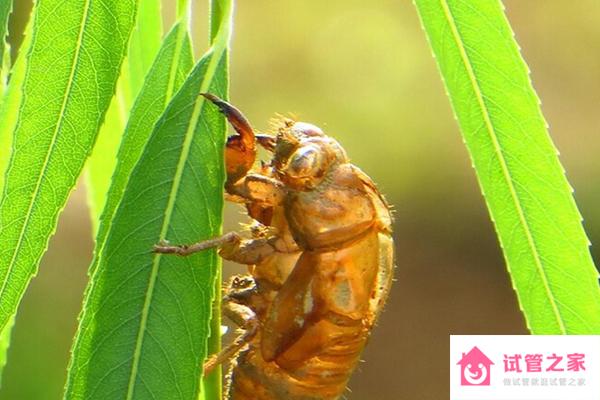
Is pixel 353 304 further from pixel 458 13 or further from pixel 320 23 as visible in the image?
pixel 320 23

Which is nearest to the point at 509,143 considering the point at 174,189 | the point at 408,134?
the point at 174,189

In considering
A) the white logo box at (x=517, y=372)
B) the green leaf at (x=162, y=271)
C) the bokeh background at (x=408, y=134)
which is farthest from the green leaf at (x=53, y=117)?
the bokeh background at (x=408, y=134)

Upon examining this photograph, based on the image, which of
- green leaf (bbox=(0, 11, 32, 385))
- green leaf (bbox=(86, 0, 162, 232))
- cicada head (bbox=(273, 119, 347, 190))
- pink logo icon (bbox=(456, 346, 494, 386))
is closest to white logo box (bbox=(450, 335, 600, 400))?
pink logo icon (bbox=(456, 346, 494, 386))

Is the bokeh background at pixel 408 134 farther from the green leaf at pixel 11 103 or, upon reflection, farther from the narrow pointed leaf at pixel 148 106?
the narrow pointed leaf at pixel 148 106

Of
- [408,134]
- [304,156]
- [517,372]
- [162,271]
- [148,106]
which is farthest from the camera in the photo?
[408,134]

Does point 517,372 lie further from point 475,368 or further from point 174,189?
point 174,189

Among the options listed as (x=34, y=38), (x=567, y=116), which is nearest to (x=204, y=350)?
(x=34, y=38)
